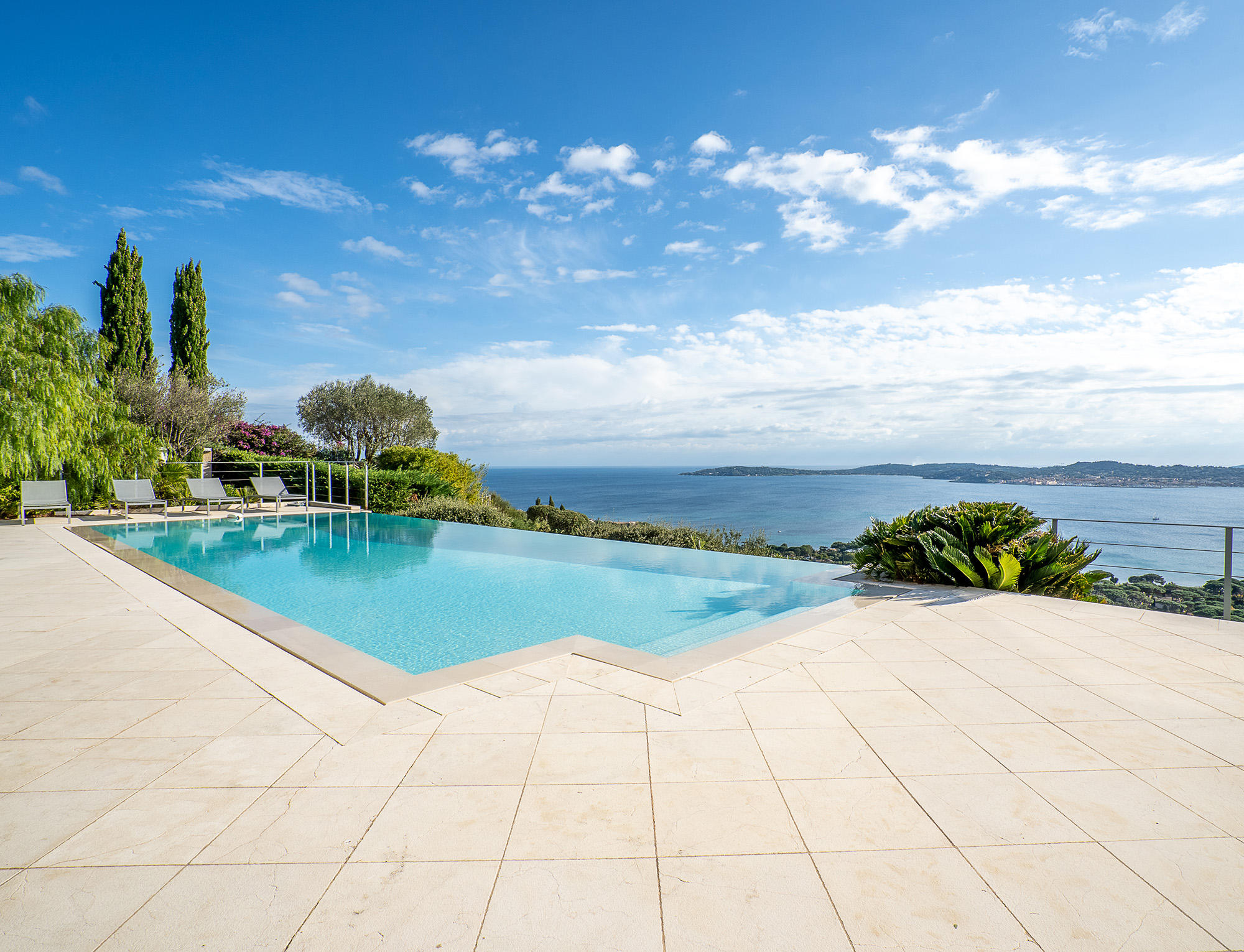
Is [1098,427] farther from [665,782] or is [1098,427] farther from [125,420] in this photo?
[125,420]

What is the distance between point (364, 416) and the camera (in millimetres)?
24656

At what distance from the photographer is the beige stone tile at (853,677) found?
3.09 metres

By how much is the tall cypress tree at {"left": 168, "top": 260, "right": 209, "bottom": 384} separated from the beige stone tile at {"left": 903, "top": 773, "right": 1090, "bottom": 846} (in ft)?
78.4

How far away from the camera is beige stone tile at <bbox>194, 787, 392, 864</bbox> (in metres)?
1.70

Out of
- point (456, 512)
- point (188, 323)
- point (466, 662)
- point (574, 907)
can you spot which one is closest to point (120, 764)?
point (574, 907)

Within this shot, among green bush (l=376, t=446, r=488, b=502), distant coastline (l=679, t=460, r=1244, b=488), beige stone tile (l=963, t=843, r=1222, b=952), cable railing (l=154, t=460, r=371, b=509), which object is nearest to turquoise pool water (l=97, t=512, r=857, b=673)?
beige stone tile (l=963, t=843, r=1222, b=952)

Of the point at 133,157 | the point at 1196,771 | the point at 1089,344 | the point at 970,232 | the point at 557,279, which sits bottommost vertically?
the point at 1196,771

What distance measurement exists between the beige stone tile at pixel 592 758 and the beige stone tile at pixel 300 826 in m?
0.58

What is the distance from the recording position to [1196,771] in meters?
2.22

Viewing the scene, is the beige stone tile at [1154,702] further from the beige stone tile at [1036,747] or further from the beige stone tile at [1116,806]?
the beige stone tile at [1116,806]

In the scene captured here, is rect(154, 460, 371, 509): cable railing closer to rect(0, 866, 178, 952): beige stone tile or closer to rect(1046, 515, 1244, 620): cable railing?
rect(0, 866, 178, 952): beige stone tile

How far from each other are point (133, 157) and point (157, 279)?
36.2ft

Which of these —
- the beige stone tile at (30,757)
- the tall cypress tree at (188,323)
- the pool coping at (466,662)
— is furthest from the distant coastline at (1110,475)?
the tall cypress tree at (188,323)

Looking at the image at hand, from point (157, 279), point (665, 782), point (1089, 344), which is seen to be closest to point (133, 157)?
point (157, 279)
